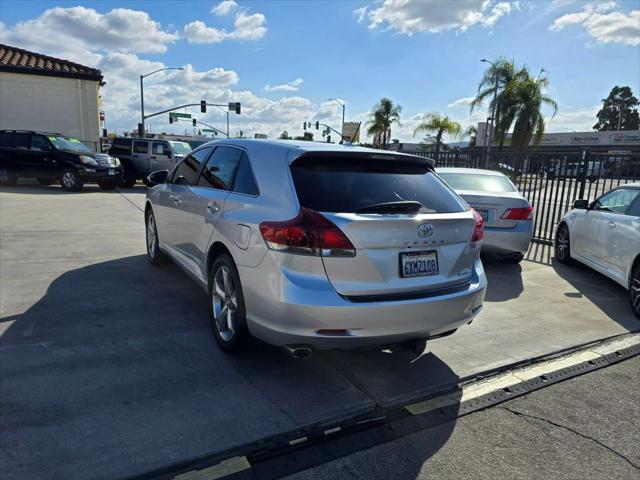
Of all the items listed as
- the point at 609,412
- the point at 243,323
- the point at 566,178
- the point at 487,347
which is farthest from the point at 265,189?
the point at 566,178

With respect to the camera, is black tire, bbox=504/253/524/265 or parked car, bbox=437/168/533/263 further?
black tire, bbox=504/253/524/265

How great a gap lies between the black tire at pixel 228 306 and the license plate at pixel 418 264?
3.86ft

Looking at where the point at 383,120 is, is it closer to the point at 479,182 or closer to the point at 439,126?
the point at 439,126

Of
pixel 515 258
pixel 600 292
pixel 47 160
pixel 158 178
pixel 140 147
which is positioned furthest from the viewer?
pixel 140 147

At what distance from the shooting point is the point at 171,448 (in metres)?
2.59

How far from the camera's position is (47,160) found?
1598 centimetres

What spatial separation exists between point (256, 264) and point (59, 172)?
621 inches

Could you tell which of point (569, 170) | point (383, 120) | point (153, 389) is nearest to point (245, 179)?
point (153, 389)

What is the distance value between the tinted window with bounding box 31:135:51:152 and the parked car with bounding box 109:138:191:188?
2831mm

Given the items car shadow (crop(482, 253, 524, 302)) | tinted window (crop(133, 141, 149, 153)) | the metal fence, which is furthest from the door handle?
tinted window (crop(133, 141, 149, 153))

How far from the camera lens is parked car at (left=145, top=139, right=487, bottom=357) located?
2.88m

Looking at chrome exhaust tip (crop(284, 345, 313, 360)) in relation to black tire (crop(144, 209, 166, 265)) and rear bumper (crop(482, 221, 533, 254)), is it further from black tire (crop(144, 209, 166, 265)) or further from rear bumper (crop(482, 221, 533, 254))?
rear bumper (crop(482, 221, 533, 254))

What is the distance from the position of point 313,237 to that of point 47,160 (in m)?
16.4

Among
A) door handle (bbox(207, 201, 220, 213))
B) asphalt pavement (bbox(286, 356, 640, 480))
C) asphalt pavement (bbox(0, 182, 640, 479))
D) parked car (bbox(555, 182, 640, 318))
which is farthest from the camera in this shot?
parked car (bbox(555, 182, 640, 318))
